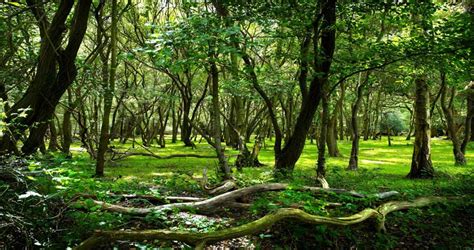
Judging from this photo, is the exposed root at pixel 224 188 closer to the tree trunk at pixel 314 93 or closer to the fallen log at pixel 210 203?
→ the fallen log at pixel 210 203

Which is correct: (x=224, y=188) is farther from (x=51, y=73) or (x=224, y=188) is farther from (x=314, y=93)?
(x=51, y=73)

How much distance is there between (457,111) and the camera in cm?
3653

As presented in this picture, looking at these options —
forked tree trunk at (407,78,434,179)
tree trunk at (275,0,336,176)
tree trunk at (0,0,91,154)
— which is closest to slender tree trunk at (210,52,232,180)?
tree trunk at (275,0,336,176)

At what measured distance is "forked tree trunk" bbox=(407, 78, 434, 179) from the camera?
37.9 feet

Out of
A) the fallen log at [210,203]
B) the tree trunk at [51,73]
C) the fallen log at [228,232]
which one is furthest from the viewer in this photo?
the tree trunk at [51,73]

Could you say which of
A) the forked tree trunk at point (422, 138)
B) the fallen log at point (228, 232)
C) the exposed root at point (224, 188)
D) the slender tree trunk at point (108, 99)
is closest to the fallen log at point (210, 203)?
the exposed root at point (224, 188)

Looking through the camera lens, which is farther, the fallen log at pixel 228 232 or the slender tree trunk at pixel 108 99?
the slender tree trunk at pixel 108 99

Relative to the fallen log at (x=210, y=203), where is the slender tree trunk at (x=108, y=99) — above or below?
above

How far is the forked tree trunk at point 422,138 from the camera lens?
1155 cm

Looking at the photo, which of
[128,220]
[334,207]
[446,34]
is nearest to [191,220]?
[128,220]

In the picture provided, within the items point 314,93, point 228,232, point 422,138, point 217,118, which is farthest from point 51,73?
point 422,138

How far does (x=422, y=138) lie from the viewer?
11.7 metres

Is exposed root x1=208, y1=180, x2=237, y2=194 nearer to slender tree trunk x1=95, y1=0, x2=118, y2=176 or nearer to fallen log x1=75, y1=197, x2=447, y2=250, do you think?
fallen log x1=75, y1=197, x2=447, y2=250

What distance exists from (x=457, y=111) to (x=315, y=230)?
3772 centimetres
